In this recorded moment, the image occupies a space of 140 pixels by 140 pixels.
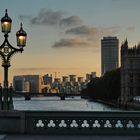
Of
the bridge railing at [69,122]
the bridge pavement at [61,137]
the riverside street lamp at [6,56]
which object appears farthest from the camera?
the riverside street lamp at [6,56]

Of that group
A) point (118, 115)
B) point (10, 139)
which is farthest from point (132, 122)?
point (10, 139)

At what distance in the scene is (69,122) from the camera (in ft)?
67.2

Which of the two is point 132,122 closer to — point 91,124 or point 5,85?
point 91,124

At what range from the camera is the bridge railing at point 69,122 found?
2019 cm

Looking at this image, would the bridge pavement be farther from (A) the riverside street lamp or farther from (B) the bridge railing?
(A) the riverside street lamp

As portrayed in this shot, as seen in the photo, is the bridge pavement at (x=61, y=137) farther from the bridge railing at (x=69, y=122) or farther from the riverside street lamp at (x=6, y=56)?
the riverside street lamp at (x=6, y=56)

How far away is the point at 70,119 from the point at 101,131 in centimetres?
130

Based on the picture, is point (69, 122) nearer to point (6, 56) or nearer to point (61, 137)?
point (61, 137)

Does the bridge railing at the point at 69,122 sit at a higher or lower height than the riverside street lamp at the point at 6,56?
lower

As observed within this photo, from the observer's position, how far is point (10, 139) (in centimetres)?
1858

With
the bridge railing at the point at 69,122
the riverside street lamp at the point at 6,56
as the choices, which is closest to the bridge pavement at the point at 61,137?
the bridge railing at the point at 69,122

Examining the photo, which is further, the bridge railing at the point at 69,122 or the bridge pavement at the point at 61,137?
the bridge railing at the point at 69,122

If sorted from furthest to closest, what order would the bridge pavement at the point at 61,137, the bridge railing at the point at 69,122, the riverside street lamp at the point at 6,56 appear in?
the riverside street lamp at the point at 6,56 → the bridge railing at the point at 69,122 → the bridge pavement at the point at 61,137

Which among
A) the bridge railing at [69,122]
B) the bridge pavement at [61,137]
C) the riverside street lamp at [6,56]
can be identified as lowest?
the bridge pavement at [61,137]
